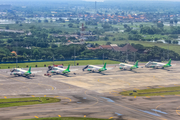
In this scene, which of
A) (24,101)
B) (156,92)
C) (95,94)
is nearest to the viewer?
(24,101)

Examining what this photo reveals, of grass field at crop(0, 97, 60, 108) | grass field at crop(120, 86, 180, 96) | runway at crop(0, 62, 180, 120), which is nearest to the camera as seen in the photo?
runway at crop(0, 62, 180, 120)

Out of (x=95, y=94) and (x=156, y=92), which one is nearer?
(x=95, y=94)

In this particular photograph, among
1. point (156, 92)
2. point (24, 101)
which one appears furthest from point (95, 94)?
point (24, 101)

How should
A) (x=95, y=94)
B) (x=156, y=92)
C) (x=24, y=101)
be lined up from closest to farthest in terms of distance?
(x=24, y=101) → (x=95, y=94) → (x=156, y=92)

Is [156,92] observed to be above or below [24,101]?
below

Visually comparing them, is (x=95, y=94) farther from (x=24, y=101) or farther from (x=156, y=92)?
(x=24, y=101)

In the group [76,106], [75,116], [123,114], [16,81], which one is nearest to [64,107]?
[76,106]

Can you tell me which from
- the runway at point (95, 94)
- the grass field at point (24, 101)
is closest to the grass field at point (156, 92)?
the runway at point (95, 94)

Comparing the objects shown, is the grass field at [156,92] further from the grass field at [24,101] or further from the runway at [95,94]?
the grass field at [24,101]

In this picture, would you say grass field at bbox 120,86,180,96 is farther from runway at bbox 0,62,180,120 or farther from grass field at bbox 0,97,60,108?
grass field at bbox 0,97,60,108

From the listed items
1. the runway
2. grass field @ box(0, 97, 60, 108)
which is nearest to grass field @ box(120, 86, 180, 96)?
the runway
